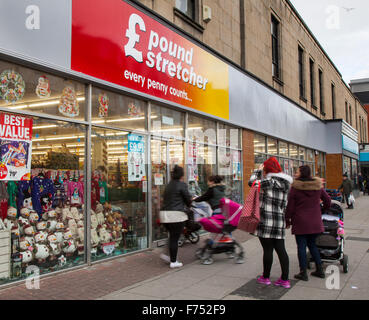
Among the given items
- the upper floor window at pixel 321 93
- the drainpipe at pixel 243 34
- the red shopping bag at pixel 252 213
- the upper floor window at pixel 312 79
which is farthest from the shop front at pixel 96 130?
the upper floor window at pixel 321 93

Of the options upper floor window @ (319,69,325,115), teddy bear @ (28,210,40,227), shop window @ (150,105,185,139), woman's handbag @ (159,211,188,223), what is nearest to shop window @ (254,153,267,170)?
shop window @ (150,105,185,139)

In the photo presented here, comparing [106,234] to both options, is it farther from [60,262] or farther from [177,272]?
[177,272]

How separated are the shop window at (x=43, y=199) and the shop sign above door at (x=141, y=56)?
1.30 metres

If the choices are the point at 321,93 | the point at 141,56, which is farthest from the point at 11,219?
the point at 321,93

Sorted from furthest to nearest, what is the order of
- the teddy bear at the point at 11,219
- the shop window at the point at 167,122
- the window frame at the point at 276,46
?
the window frame at the point at 276,46 < the shop window at the point at 167,122 < the teddy bear at the point at 11,219

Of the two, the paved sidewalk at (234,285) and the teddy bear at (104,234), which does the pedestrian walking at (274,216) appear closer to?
the paved sidewalk at (234,285)

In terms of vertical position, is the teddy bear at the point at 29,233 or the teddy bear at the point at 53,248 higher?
the teddy bear at the point at 29,233

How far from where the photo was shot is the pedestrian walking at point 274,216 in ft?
16.2

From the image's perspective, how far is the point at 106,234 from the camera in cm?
703

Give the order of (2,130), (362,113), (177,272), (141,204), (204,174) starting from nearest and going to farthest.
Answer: (2,130) → (177,272) → (141,204) → (204,174) → (362,113)

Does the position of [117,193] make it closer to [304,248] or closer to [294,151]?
[304,248]

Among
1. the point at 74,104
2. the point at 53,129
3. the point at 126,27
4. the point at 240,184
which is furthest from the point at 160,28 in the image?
the point at 240,184

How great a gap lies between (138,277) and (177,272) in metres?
0.67

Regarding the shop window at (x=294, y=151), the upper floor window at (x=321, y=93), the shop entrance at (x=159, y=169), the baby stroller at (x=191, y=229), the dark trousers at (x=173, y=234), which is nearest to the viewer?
the dark trousers at (x=173, y=234)
